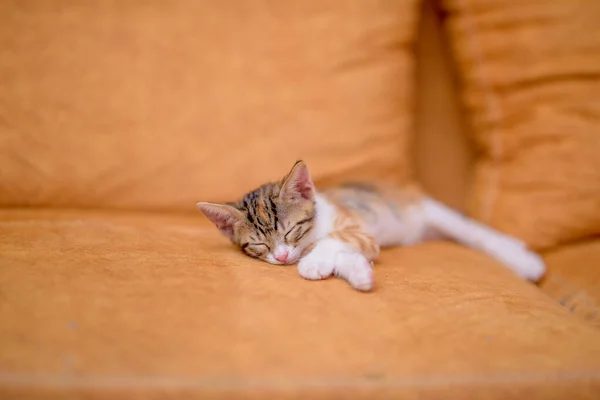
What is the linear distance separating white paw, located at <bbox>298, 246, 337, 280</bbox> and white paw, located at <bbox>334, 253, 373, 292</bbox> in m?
0.02

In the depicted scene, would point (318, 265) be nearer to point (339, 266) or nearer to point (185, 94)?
point (339, 266)

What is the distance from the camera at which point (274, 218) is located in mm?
1277

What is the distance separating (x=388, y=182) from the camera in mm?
1701

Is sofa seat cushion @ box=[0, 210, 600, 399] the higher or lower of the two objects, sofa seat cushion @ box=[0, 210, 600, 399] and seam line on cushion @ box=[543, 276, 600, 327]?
the higher

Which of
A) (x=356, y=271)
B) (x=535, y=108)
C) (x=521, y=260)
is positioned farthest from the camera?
(x=535, y=108)

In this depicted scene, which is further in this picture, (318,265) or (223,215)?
(223,215)

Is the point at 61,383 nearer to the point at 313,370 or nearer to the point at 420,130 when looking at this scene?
the point at 313,370

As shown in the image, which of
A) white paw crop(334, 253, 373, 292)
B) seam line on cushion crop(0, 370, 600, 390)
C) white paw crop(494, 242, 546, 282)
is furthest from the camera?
white paw crop(494, 242, 546, 282)

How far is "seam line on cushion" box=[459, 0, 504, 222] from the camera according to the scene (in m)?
1.63

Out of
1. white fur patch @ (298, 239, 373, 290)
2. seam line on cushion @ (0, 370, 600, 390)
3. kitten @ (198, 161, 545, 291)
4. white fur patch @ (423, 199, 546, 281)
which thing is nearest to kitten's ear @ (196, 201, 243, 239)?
kitten @ (198, 161, 545, 291)

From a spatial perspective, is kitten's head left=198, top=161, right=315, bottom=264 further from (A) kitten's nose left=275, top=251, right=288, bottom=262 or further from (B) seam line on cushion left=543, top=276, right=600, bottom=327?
(B) seam line on cushion left=543, top=276, right=600, bottom=327

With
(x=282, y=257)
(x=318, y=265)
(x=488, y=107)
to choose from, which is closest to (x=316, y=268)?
(x=318, y=265)

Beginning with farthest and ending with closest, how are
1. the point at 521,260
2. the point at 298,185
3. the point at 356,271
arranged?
the point at 521,260, the point at 298,185, the point at 356,271

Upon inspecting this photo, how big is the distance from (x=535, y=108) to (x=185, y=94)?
3.88 ft
